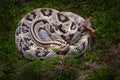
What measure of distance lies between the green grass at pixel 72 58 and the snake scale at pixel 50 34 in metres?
0.28

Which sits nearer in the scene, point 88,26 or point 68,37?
point 68,37

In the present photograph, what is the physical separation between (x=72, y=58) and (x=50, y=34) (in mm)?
1178

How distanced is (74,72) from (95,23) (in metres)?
2.53

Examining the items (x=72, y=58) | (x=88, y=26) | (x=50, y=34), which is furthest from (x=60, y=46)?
(x=88, y=26)

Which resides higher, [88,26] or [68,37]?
[88,26]

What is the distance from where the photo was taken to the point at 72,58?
11.9 metres

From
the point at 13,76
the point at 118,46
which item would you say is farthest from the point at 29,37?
the point at 118,46

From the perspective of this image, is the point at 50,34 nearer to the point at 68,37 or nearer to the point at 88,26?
the point at 68,37

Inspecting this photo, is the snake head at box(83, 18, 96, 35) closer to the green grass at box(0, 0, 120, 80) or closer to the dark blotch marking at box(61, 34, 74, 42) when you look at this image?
the green grass at box(0, 0, 120, 80)

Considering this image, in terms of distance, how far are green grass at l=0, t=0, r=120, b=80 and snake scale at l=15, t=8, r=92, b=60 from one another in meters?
0.28

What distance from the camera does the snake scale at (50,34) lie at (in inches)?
477

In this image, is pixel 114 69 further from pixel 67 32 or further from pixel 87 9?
pixel 87 9

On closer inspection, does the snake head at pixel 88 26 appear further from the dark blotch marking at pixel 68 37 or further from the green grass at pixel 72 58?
the dark blotch marking at pixel 68 37

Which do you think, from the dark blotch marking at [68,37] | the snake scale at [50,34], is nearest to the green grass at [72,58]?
the snake scale at [50,34]
